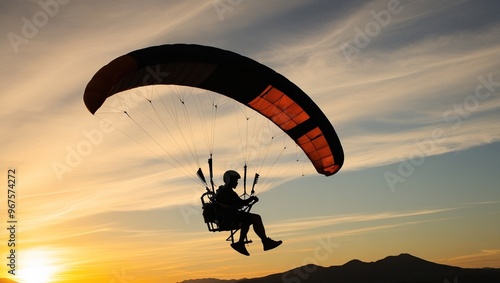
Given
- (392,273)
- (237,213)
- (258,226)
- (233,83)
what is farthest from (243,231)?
(392,273)

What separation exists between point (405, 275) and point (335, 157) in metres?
141

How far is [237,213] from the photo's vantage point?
588 inches

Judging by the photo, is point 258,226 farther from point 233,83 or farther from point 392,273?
point 392,273

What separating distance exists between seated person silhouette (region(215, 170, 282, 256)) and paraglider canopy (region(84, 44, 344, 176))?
305 cm

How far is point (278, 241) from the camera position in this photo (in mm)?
15195

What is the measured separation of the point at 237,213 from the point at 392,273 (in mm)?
143364

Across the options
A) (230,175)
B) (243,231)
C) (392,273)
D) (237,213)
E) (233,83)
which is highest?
(233,83)

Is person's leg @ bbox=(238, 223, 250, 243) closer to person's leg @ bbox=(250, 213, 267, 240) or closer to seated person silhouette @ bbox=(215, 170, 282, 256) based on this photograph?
seated person silhouette @ bbox=(215, 170, 282, 256)

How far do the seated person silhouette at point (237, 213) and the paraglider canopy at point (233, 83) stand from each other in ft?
9.99

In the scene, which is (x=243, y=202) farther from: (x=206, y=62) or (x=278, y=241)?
(x=206, y=62)

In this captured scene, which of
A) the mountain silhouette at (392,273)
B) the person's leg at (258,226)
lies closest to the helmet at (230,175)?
the person's leg at (258,226)

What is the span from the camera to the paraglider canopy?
45.6 ft

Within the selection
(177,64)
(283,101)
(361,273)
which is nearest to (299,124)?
(283,101)

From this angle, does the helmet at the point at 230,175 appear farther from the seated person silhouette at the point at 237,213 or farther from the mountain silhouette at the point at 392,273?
the mountain silhouette at the point at 392,273
